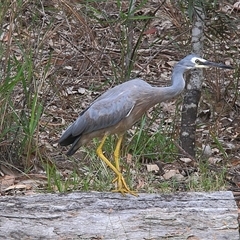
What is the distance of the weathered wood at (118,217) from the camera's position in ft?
16.6

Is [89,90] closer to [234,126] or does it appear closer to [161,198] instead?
[234,126]

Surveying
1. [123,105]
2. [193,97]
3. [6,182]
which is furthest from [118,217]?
[193,97]

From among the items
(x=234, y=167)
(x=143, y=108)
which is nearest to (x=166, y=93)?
(x=143, y=108)

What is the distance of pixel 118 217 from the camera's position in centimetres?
521

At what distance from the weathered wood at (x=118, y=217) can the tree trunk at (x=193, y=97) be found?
176 cm

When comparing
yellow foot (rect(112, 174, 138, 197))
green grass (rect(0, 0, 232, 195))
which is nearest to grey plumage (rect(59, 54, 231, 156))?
yellow foot (rect(112, 174, 138, 197))

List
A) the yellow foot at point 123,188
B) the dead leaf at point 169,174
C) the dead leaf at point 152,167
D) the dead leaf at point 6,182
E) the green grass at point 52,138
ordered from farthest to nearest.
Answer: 1. the dead leaf at point 152,167
2. the dead leaf at point 169,174
3. the dead leaf at point 6,182
4. the green grass at point 52,138
5. the yellow foot at point 123,188

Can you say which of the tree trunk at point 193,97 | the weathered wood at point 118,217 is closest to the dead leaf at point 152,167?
the tree trunk at point 193,97

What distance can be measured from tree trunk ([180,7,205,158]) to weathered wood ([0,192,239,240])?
1764 mm

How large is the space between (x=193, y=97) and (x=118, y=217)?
7.20 ft

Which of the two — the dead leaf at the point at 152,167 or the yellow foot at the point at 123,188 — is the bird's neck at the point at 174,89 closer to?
the yellow foot at the point at 123,188

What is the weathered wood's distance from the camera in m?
5.07

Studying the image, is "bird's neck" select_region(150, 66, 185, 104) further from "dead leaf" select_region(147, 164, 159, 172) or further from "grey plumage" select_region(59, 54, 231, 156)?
"dead leaf" select_region(147, 164, 159, 172)

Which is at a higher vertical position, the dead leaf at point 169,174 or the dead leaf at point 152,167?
the dead leaf at point 152,167
